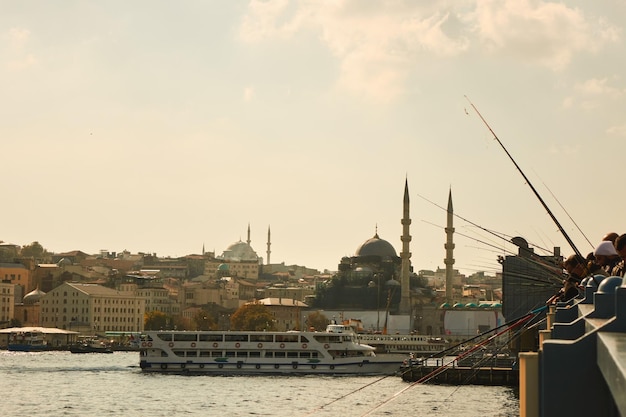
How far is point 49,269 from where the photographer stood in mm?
157875

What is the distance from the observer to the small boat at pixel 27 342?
11725 cm

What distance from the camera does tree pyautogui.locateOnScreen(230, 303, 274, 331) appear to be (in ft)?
381

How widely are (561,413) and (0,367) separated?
243 feet

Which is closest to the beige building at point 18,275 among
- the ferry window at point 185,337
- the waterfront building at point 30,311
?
the waterfront building at point 30,311

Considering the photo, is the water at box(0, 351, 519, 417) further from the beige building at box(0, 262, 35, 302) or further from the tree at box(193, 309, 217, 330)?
the beige building at box(0, 262, 35, 302)

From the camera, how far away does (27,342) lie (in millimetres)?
120000

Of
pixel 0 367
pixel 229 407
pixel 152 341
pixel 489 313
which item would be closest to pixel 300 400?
pixel 229 407

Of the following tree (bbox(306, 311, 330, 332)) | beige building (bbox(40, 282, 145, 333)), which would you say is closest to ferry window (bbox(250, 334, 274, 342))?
tree (bbox(306, 311, 330, 332))

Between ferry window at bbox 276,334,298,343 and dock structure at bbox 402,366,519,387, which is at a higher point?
ferry window at bbox 276,334,298,343

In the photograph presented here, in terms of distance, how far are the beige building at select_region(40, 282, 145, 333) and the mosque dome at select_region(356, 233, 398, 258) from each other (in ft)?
86.4

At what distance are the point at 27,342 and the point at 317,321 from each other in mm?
26008

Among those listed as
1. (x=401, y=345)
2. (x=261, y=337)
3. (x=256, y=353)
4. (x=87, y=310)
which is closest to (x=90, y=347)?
(x=87, y=310)

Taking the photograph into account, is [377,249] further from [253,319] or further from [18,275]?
[18,275]

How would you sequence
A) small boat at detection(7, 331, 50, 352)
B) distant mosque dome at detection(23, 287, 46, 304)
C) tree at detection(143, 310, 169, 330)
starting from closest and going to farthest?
1. small boat at detection(7, 331, 50, 352)
2. tree at detection(143, 310, 169, 330)
3. distant mosque dome at detection(23, 287, 46, 304)
